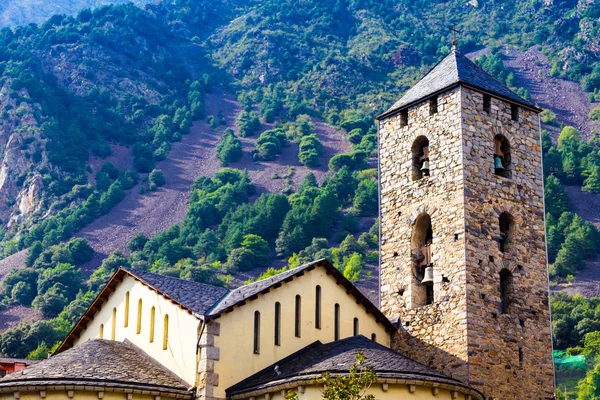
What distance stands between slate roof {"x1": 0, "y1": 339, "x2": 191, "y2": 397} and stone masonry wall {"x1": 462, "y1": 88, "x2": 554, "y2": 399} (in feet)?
32.1

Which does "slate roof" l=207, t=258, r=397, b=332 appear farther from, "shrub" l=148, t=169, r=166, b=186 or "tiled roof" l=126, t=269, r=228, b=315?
"shrub" l=148, t=169, r=166, b=186

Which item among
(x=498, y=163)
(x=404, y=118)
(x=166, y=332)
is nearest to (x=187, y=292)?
(x=166, y=332)

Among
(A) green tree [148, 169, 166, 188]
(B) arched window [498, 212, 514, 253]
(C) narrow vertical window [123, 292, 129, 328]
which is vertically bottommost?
(C) narrow vertical window [123, 292, 129, 328]

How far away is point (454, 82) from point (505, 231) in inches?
213

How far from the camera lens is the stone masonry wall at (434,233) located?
119 ft

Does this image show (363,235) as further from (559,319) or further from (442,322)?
(442,322)

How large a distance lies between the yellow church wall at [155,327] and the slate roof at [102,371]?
34cm

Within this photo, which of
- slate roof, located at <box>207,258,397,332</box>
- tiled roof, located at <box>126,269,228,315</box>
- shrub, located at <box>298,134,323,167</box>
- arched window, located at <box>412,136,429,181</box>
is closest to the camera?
slate roof, located at <box>207,258,397,332</box>

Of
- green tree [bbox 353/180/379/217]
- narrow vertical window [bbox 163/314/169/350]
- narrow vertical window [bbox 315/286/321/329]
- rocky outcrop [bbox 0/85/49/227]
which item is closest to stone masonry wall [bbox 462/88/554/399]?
narrow vertical window [bbox 315/286/321/329]

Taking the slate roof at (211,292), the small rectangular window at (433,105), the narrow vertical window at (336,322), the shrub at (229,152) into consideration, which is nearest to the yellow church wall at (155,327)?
the slate roof at (211,292)

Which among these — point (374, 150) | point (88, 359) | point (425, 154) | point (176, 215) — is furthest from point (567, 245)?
point (88, 359)

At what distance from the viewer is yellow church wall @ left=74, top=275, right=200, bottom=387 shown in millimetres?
33844

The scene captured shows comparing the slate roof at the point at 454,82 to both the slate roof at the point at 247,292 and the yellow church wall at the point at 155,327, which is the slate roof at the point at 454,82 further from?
the yellow church wall at the point at 155,327

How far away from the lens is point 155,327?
35438 mm
